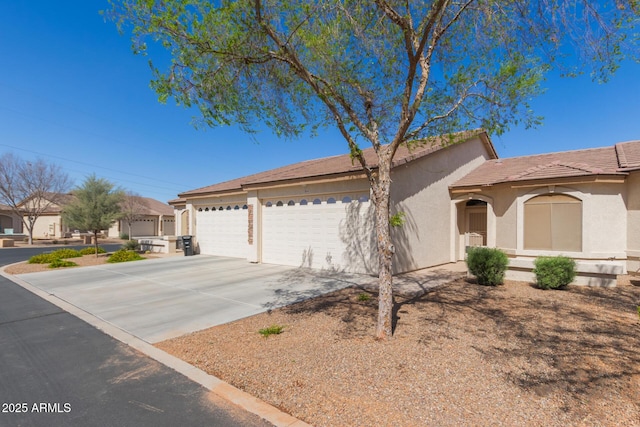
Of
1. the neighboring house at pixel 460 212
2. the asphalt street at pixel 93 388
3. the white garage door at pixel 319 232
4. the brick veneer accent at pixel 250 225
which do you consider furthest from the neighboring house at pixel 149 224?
the asphalt street at pixel 93 388

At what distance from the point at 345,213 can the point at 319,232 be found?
5.00 ft

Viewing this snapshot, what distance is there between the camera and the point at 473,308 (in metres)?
7.12

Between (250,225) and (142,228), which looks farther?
(142,228)

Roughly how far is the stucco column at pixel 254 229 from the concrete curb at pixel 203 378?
8108 millimetres

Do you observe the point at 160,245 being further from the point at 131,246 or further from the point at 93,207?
the point at 93,207

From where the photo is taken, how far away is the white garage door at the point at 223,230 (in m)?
16.7

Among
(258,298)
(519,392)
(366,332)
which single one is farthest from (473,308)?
(258,298)

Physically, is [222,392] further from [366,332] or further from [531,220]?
[531,220]

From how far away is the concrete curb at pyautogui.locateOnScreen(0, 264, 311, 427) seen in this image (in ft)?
10.7

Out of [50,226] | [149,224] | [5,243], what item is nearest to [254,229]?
[5,243]

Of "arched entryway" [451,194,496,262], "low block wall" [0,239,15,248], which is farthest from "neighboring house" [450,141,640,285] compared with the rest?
"low block wall" [0,239,15,248]

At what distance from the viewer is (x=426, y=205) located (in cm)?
1321

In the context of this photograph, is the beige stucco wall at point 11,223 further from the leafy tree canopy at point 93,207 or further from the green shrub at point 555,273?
the green shrub at point 555,273

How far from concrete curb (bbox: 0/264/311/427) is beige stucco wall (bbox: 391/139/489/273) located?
27.3 ft
